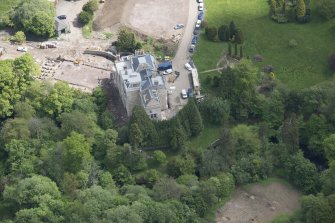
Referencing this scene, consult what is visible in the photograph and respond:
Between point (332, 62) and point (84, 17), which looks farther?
point (84, 17)

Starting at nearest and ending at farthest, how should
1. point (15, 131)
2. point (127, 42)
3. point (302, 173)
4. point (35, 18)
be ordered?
point (302, 173), point (15, 131), point (127, 42), point (35, 18)

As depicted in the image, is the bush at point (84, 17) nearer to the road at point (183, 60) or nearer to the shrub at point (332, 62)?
the road at point (183, 60)

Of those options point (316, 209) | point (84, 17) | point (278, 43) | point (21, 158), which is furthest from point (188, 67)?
point (316, 209)

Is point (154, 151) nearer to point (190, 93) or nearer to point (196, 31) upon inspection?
point (190, 93)

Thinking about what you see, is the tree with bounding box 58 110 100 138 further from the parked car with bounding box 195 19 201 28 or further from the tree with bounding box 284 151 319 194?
the parked car with bounding box 195 19 201 28

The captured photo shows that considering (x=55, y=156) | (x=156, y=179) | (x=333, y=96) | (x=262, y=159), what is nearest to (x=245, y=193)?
(x=262, y=159)

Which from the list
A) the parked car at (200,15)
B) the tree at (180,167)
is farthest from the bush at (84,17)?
the tree at (180,167)

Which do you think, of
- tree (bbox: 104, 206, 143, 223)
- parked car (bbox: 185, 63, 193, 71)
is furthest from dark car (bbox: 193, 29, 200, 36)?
tree (bbox: 104, 206, 143, 223)
